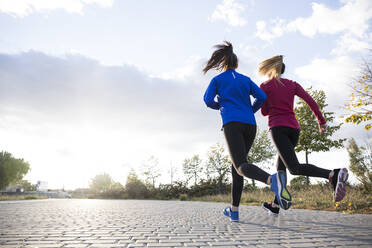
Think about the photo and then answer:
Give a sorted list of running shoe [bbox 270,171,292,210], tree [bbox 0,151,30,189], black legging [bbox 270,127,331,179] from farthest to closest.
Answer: tree [bbox 0,151,30,189] < black legging [bbox 270,127,331,179] < running shoe [bbox 270,171,292,210]

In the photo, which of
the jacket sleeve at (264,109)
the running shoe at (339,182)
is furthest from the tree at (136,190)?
the running shoe at (339,182)

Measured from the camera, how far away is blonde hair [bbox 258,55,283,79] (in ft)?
13.6

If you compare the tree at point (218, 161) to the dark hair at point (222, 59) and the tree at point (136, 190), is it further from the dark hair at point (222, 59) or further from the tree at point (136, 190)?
the dark hair at point (222, 59)

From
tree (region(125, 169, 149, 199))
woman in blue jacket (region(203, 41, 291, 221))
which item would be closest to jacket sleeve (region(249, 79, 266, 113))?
woman in blue jacket (region(203, 41, 291, 221))

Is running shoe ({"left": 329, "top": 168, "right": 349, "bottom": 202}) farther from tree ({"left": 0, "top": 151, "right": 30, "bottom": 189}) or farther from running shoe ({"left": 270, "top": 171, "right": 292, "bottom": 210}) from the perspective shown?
tree ({"left": 0, "top": 151, "right": 30, "bottom": 189})

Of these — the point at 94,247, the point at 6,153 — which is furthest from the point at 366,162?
the point at 6,153

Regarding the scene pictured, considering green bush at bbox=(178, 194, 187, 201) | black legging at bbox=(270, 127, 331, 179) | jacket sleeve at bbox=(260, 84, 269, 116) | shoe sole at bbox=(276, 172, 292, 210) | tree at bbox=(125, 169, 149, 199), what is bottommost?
green bush at bbox=(178, 194, 187, 201)

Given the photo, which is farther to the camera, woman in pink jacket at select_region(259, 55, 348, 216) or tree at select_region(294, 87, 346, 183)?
tree at select_region(294, 87, 346, 183)

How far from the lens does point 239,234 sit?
312 cm

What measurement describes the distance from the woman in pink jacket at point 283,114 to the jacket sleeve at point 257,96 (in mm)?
293

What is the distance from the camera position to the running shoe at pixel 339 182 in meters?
3.04

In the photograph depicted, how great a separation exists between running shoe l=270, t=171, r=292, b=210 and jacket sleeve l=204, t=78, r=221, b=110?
1.30 m

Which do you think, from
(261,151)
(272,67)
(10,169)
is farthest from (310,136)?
(10,169)

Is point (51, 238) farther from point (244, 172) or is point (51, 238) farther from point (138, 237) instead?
point (244, 172)
